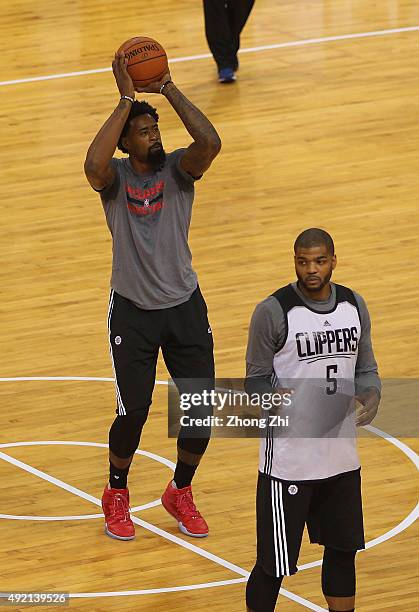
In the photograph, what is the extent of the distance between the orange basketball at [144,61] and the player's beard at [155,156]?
0.91ft

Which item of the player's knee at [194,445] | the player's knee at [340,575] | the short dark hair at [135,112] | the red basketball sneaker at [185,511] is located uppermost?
the short dark hair at [135,112]

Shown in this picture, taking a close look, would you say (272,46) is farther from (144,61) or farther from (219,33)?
(144,61)

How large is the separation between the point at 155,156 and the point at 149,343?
805 mm

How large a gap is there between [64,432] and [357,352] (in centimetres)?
269

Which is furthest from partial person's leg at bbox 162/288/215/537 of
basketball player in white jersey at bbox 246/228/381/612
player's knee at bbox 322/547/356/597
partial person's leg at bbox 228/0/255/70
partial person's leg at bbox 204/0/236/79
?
partial person's leg at bbox 228/0/255/70

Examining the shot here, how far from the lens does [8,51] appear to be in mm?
15359

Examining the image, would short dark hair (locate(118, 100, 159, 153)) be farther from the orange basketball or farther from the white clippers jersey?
the white clippers jersey

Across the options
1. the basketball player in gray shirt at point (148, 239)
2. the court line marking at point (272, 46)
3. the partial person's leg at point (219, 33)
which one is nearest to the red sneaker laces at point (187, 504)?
the basketball player in gray shirt at point (148, 239)

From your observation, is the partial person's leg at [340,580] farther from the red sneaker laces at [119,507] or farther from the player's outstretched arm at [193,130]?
the player's outstretched arm at [193,130]

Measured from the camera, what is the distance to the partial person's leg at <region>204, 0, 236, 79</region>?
45.9 feet

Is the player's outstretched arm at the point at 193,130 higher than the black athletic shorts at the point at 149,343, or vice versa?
the player's outstretched arm at the point at 193,130

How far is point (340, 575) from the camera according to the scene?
18.9 ft

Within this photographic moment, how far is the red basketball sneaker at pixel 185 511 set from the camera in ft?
23.1

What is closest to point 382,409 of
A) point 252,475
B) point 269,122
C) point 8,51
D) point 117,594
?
point 252,475
